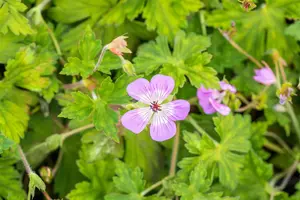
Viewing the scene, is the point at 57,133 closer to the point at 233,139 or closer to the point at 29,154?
the point at 29,154

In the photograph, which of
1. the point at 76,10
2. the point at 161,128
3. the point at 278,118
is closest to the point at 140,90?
the point at 161,128

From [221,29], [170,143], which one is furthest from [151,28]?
[170,143]

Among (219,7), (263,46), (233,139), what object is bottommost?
(233,139)

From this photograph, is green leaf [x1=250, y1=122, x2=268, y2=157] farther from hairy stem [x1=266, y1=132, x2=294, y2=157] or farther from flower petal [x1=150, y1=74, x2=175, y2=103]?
flower petal [x1=150, y1=74, x2=175, y2=103]

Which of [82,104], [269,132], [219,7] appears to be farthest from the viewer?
[269,132]

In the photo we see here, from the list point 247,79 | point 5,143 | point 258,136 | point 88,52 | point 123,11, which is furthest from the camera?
point 247,79

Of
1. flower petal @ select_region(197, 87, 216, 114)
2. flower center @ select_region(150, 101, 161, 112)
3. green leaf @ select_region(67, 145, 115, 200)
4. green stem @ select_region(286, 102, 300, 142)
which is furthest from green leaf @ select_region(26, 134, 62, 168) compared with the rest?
green stem @ select_region(286, 102, 300, 142)

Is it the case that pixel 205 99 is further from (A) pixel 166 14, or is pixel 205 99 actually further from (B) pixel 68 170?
(B) pixel 68 170
